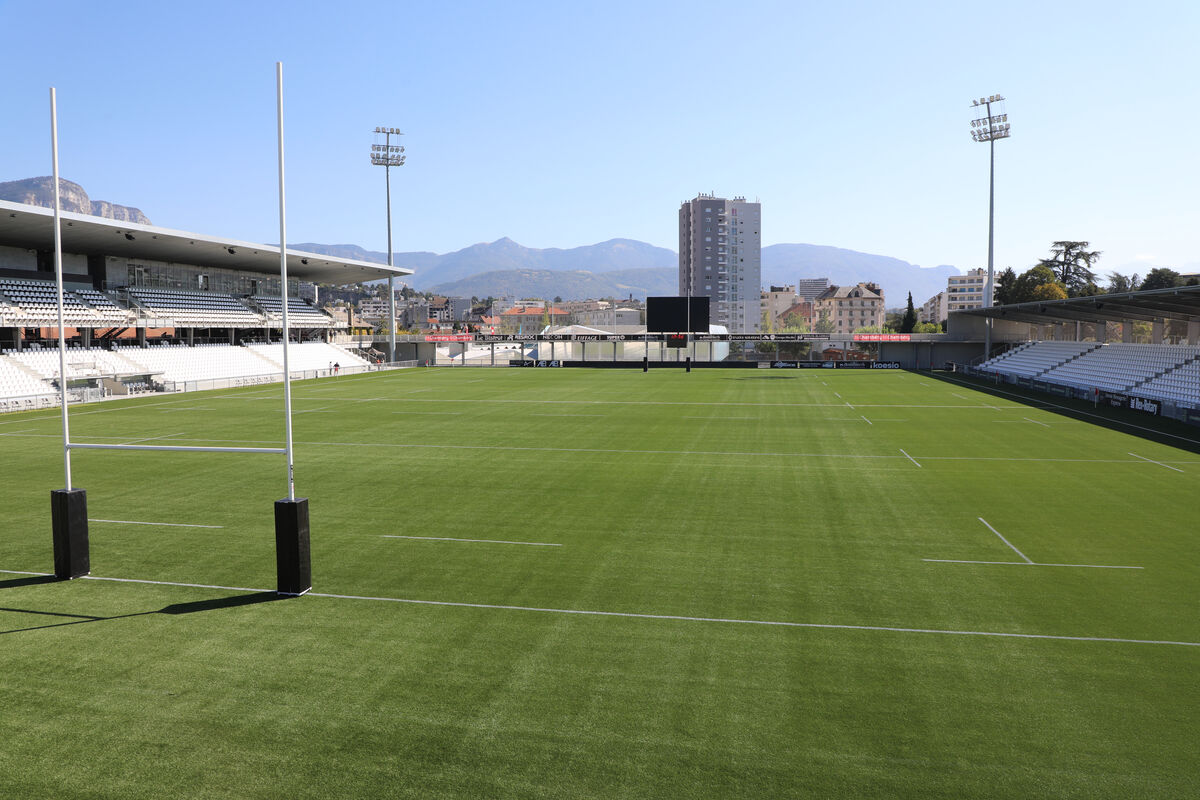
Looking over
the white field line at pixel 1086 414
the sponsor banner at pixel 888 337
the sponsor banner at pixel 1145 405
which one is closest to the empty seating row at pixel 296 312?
the sponsor banner at pixel 888 337

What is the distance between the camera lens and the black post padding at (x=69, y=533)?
11602 millimetres

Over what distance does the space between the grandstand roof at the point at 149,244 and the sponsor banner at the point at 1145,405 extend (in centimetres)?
5235

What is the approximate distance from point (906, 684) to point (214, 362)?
200ft

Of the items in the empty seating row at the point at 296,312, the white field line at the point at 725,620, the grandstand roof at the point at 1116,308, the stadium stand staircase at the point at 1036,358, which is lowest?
the white field line at the point at 725,620

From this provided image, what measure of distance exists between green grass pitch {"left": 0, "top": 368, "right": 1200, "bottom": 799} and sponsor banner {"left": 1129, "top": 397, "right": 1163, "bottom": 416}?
16.4 metres

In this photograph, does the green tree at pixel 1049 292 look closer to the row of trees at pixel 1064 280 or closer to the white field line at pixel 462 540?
the row of trees at pixel 1064 280

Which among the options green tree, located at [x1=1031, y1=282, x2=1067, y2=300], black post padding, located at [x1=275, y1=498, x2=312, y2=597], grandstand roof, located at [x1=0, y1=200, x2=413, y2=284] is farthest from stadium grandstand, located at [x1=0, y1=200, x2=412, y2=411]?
green tree, located at [x1=1031, y1=282, x2=1067, y2=300]

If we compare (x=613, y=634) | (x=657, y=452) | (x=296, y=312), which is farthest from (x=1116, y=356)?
(x=296, y=312)

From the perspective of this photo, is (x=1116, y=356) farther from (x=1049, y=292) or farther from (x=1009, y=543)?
(x=1049, y=292)

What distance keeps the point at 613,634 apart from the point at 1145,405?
3773cm

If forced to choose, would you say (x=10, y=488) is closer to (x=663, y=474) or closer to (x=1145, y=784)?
(x=663, y=474)

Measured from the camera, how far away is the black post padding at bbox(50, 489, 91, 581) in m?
11.6

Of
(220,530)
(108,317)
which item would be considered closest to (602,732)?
(220,530)

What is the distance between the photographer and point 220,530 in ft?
49.2
